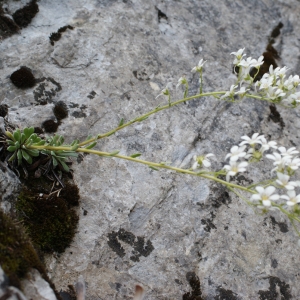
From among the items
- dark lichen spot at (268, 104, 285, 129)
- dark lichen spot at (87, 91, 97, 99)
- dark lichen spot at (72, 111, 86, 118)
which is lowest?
dark lichen spot at (268, 104, 285, 129)

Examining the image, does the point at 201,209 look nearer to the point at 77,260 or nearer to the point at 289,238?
the point at 289,238

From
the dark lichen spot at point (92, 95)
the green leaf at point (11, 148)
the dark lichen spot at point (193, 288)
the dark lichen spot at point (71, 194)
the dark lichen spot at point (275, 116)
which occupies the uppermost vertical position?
the green leaf at point (11, 148)

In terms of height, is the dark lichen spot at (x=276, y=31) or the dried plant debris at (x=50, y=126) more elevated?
the dried plant debris at (x=50, y=126)

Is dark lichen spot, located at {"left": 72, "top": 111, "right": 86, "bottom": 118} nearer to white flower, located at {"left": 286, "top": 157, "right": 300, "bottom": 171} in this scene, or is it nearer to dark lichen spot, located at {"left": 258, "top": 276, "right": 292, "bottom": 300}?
white flower, located at {"left": 286, "top": 157, "right": 300, "bottom": 171}

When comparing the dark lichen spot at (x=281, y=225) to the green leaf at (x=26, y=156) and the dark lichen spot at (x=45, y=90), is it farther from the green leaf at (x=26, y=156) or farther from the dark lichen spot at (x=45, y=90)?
the dark lichen spot at (x=45, y=90)

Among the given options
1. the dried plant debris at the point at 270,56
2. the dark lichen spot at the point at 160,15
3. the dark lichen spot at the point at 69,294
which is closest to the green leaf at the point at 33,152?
the dark lichen spot at the point at 69,294

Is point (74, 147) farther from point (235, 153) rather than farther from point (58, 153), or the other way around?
point (235, 153)

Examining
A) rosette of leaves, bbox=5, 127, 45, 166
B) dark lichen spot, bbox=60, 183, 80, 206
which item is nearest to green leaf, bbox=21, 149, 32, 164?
rosette of leaves, bbox=5, 127, 45, 166
